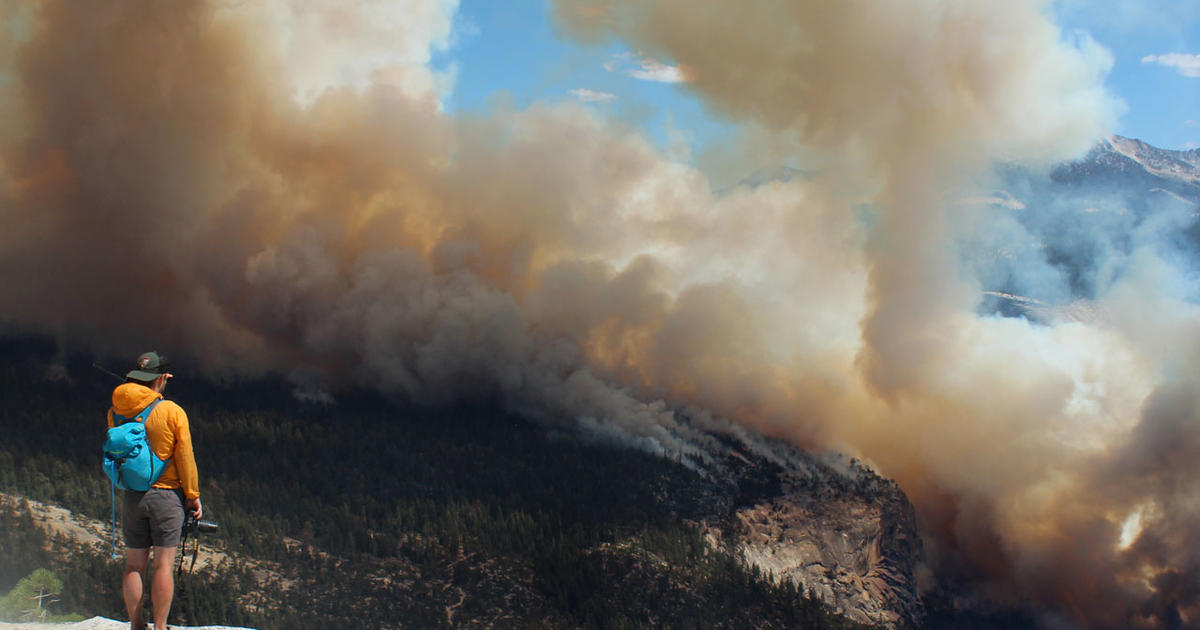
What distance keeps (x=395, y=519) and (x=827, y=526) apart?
4340 centimetres

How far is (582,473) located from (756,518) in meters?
17.4

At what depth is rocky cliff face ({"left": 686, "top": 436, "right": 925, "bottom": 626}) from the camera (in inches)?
3546

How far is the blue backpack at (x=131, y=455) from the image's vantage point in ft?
49.9

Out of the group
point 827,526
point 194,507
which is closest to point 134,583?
point 194,507

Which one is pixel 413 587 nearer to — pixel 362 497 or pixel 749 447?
pixel 362 497

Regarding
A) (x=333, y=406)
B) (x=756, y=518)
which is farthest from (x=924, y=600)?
(x=333, y=406)

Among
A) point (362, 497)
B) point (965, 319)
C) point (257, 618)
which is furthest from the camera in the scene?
point (965, 319)

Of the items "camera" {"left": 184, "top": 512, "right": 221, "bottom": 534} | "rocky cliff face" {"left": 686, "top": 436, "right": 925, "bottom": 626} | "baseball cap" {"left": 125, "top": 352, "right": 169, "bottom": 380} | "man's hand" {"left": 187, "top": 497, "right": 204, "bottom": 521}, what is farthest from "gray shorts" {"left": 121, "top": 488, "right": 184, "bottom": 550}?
"rocky cliff face" {"left": 686, "top": 436, "right": 925, "bottom": 626}

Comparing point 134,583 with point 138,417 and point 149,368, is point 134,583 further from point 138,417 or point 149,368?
point 149,368

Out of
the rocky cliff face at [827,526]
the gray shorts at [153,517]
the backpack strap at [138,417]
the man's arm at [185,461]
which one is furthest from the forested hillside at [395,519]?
the backpack strap at [138,417]

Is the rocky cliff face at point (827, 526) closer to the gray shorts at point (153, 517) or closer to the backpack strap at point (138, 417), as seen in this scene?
the gray shorts at point (153, 517)

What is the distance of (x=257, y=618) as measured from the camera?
59.6 m

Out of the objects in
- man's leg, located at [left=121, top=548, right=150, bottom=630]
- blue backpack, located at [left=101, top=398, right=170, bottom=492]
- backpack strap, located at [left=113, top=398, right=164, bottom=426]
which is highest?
backpack strap, located at [left=113, top=398, right=164, bottom=426]

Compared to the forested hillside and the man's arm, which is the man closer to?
the man's arm
